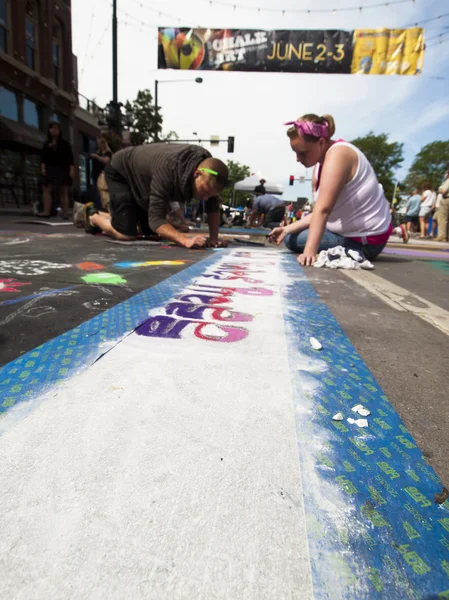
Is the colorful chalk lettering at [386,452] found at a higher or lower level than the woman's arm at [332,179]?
lower

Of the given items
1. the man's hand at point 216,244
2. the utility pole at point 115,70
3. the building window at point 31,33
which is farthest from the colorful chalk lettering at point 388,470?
the building window at point 31,33

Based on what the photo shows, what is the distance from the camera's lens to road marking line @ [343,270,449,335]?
1.31 m

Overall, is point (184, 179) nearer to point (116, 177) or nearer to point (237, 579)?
point (116, 177)

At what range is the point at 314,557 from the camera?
0.37 metres

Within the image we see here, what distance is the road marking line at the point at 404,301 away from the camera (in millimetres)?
1307

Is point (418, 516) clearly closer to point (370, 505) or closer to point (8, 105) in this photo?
point (370, 505)

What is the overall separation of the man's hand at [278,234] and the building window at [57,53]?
512 inches

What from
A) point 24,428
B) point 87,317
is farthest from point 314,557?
point 87,317

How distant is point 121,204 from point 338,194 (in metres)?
2.07

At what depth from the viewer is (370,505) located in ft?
1.47

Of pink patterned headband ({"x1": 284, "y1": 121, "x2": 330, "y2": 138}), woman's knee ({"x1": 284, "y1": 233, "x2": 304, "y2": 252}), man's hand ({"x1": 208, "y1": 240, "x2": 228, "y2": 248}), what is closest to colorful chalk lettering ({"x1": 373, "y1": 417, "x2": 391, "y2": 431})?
pink patterned headband ({"x1": 284, "y1": 121, "x2": 330, "y2": 138})

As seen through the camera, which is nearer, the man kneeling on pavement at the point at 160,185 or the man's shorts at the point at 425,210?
the man kneeling on pavement at the point at 160,185

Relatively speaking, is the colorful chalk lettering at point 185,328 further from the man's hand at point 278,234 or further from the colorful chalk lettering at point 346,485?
the man's hand at point 278,234

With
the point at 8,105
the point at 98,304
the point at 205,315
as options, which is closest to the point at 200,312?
the point at 205,315
